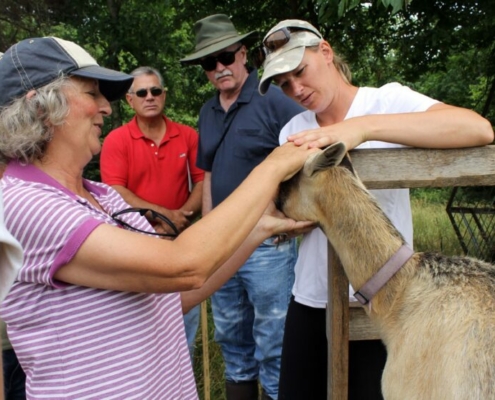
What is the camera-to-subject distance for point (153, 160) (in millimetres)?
5352

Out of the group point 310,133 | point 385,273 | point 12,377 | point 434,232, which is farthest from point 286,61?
point 434,232

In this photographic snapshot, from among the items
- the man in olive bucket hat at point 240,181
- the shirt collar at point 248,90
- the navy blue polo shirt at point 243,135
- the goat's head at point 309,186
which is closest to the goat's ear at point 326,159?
the goat's head at point 309,186

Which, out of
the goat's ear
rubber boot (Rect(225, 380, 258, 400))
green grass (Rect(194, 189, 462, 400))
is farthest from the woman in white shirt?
green grass (Rect(194, 189, 462, 400))

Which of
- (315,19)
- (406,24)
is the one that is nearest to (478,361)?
(315,19)

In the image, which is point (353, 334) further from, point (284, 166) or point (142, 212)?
point (142, 212)

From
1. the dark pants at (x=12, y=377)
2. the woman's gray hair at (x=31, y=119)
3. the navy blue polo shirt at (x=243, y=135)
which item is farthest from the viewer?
the navy blue polo shirt at (x=243, y=135)

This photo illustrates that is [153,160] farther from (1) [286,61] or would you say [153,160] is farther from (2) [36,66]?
(2) [36,66]

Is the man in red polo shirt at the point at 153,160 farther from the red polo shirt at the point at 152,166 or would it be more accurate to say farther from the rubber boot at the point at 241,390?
the rubber boot at the point at 241,390

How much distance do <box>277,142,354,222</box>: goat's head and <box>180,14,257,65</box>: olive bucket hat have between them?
258cm

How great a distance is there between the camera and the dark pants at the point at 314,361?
3057mm

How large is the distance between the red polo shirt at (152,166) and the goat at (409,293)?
2.60m

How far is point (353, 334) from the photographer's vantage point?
114 inches

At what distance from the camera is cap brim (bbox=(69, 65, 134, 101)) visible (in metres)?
2.27

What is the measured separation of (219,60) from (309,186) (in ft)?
8.75
